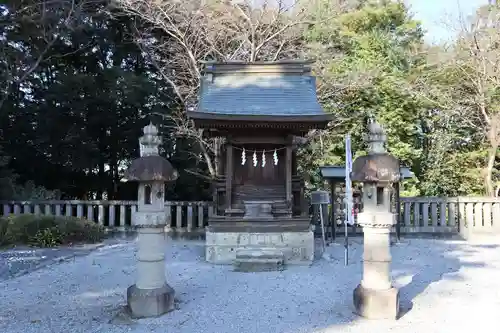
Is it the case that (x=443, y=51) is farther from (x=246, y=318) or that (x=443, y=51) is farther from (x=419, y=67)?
(x=246, y=318)

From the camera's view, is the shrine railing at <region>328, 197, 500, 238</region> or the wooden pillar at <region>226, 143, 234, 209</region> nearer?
the wooden pillar at <region>226, 143, 234, 209</region>

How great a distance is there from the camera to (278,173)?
28.9 feet

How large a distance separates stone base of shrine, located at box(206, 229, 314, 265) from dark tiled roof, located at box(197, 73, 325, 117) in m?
2.26

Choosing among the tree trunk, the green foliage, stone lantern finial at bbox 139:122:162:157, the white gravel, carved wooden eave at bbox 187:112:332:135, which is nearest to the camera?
the white gravel

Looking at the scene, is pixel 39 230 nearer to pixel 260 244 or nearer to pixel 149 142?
pixel 260 244

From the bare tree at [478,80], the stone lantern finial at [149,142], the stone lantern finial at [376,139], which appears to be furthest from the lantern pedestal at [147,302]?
the bare tree at [478,80]

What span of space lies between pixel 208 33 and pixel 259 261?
7.62 metres

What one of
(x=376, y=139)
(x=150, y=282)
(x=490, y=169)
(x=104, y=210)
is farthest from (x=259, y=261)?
(x=490, y=169)

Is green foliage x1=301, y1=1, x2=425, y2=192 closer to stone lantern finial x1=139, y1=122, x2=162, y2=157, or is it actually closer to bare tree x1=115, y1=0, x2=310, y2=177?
bare tree x1=115, y1=0, x2=310, y2=177

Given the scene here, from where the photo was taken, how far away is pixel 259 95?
8.52 meters

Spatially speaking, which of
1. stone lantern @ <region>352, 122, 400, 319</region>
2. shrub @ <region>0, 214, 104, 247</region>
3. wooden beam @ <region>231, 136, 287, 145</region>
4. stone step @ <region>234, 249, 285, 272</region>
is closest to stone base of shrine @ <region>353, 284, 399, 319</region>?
stone lantern @ <region>352, 122, 400, 319</region>

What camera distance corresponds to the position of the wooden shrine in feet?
24.8

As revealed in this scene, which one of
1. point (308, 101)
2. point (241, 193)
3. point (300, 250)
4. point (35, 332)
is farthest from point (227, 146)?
point (35, 332)

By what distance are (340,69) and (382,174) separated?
404 inches
